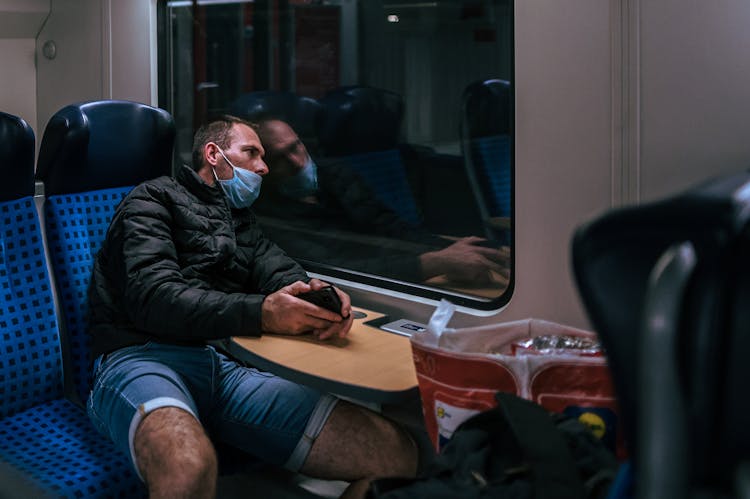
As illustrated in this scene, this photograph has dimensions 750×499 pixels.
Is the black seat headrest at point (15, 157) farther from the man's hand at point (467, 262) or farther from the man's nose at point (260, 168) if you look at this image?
the man's hand at point (467, 262)

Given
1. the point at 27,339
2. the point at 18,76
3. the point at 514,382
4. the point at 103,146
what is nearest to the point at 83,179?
the point at 103,146

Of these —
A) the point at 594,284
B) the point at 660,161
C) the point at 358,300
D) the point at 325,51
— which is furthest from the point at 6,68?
the point at 594,284

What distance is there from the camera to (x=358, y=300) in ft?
8.95

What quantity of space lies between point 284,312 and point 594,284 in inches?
54.3

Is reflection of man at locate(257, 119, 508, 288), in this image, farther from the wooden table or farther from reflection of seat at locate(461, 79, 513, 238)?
the wooden table

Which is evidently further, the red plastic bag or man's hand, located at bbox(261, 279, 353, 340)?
man's hand, located at bbox(261, 279, 353, 340)

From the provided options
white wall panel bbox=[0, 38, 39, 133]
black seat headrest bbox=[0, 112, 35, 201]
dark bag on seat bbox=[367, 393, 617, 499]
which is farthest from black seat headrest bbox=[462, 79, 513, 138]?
white wall panel bbox=[0, 38, 39, 133]

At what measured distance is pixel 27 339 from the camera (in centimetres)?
238

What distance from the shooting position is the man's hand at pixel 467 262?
2.36 metres

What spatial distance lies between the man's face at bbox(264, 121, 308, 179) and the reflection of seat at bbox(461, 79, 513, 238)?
0.76 meters

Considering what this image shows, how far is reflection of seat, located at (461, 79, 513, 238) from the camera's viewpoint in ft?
7.45

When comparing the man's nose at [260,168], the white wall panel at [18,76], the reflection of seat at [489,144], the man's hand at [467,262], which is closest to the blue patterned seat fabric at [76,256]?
the man's nose at [260,168]

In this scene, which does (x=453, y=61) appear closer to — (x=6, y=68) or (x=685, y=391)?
(x=685, y=391)

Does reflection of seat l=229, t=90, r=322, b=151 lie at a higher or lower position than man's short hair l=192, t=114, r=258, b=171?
higher
